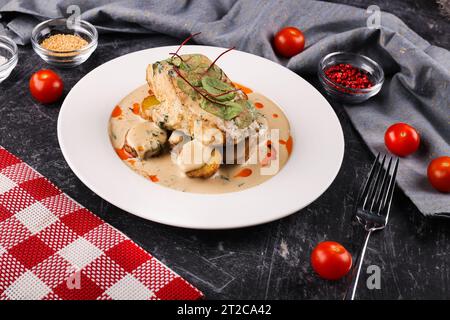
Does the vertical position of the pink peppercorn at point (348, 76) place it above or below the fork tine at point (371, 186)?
above

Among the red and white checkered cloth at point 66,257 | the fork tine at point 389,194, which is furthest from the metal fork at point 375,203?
the red and white checkered cloth at point 66,257

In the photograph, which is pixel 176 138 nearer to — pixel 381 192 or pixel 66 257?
pixel 66 257

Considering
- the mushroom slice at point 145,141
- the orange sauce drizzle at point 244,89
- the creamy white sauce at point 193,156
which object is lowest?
the orange sauce drizzle at point 244,89

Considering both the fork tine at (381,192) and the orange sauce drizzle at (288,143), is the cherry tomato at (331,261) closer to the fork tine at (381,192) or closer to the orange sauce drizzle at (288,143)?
the fork tine at (381,192)

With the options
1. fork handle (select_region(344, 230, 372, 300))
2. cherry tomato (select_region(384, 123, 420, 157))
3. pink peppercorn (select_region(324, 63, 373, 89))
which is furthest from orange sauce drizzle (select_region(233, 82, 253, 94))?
fork handle (select_region(344, 230, 372, 300))

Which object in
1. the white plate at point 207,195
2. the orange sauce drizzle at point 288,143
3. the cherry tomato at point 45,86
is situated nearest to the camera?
the white plate at point 207,195

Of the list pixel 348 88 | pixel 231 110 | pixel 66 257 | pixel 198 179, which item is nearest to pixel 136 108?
pixel 231 110
